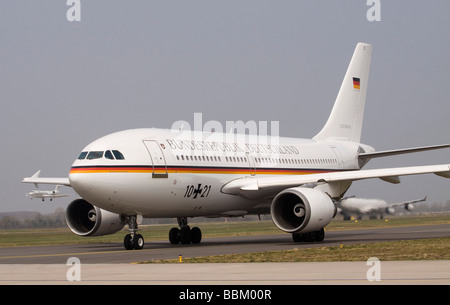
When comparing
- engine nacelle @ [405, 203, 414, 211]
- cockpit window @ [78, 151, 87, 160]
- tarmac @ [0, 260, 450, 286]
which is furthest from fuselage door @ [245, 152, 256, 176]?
engine nacelle @ [405, 203, 414, 211]

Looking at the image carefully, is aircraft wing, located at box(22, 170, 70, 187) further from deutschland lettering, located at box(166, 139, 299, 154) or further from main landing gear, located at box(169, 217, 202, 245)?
deutschland lettering, located at box(166, 139, 299, 154)

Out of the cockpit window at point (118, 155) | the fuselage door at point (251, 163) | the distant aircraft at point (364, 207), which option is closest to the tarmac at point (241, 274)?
the cockpit window at point (118, 155)

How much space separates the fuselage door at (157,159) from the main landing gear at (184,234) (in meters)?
4.29

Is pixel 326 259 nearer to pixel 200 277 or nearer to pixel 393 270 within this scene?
pixel 393 270

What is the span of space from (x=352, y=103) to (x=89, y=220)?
1694 cm

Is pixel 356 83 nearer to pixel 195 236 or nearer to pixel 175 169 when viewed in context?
pixel 195 236

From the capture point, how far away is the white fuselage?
974 inches

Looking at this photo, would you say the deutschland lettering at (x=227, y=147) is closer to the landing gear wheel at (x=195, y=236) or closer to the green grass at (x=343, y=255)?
the landing gear wheel at (x=195, y=236)

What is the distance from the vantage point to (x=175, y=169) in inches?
1046

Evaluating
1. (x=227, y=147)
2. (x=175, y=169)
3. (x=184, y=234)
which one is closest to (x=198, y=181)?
(x=175, y=169)

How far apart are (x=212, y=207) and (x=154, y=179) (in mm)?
4044

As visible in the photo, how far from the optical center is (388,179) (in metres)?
29.7

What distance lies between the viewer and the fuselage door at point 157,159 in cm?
2581
